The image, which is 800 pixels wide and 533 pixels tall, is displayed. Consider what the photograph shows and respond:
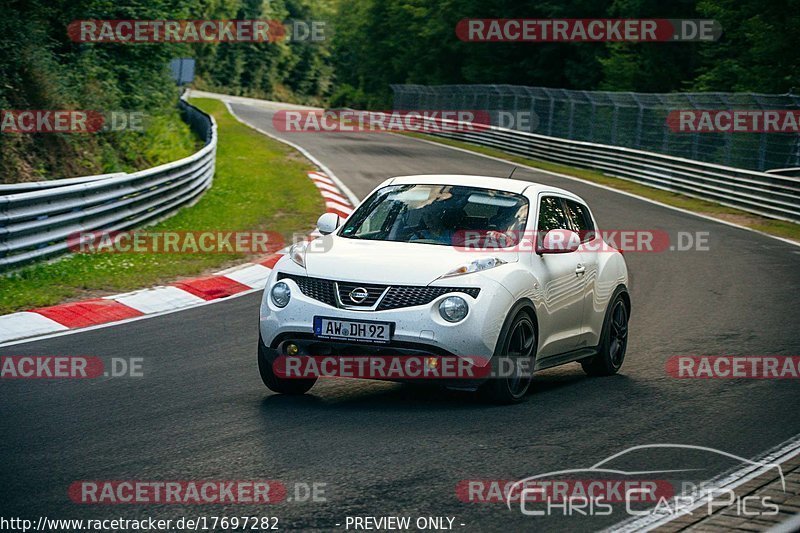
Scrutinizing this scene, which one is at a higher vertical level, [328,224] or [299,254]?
[328,224]

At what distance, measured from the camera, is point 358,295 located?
25.1 feet

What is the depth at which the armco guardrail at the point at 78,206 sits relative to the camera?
13.3 meters

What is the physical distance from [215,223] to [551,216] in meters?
11.0

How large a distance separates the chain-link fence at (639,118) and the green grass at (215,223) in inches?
413

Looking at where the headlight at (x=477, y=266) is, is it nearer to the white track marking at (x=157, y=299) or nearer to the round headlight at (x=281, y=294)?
the round headlight at (x=281, y=294)

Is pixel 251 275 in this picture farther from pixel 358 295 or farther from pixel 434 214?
pixel 358 295

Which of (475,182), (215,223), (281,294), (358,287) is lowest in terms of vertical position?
(215,223)

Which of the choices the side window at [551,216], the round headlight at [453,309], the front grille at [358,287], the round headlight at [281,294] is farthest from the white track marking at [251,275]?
the round headlight at [453,309]

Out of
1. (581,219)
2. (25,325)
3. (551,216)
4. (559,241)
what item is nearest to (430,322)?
(559,241)

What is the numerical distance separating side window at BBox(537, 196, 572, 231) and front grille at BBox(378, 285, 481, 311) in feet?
4.77

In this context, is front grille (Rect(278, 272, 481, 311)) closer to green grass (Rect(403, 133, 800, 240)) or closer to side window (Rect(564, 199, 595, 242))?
side window (Rect(564, 199, 595, 242))

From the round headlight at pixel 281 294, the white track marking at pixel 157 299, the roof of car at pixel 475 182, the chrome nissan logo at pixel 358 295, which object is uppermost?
the roof of car at pixel 475 182

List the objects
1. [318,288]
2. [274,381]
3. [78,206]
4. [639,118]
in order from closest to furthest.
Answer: [318,288]
[274,381]
[78,206]
[639,118]

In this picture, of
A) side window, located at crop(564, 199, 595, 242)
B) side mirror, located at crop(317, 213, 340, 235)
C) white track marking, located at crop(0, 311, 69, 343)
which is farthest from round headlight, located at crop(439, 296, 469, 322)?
white track marking, located at crop(0, 311, 69, 343)
